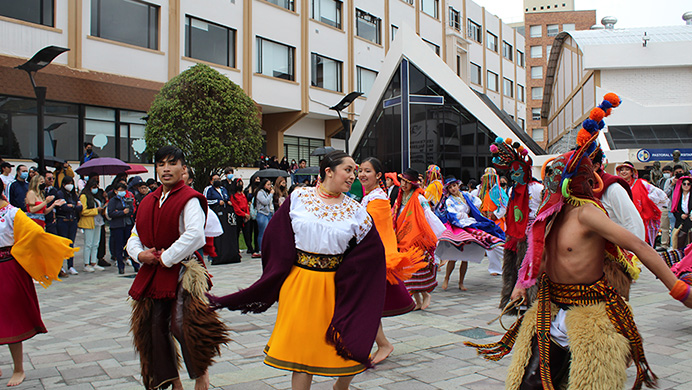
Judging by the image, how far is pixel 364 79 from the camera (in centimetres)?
3362

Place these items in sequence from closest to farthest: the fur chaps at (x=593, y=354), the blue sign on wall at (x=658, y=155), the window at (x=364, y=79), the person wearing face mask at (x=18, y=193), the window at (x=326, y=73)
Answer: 1. the fur chaps at (x=593, y=354)
2. the person wearing face mask at (x=18, y=193)
3. the blue sign on wall at (x=658, y=155)
4. the window at (x=326, y=73)
5. the window at (x=364, y=79)

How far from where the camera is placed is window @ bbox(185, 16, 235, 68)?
24047 millimetres

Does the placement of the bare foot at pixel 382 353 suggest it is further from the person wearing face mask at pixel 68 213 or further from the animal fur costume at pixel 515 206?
the person wearing face mask at pixel 68 213

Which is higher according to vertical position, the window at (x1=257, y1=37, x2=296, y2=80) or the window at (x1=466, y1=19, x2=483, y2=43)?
the window at (x1=466, y1=19, x2=483, y2=43)

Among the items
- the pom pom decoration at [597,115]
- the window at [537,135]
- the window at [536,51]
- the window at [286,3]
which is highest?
the window at [536,51]

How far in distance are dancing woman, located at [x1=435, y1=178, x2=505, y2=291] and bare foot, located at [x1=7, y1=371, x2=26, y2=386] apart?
5877 millimetres

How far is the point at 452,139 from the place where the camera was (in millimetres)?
27469

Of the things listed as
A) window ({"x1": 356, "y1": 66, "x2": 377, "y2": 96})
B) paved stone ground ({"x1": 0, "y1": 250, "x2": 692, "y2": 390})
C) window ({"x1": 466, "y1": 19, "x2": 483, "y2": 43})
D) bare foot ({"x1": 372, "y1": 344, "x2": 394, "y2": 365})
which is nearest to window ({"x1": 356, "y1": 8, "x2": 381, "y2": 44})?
window ({"x1": 356, "y1": 66, "x2": 377, "y2": 96})

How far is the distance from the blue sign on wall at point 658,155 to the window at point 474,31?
22.5m

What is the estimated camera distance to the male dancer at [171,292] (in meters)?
3.93

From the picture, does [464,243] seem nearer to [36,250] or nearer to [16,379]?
[36,250]

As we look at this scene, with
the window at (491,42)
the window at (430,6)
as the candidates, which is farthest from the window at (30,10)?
the window at (491,42)

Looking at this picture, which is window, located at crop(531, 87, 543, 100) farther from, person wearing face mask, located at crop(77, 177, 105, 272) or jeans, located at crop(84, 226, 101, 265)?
jeans, located at crop(84, 226, 101, 265)

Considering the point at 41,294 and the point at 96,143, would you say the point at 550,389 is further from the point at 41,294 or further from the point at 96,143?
the point at 96,143
